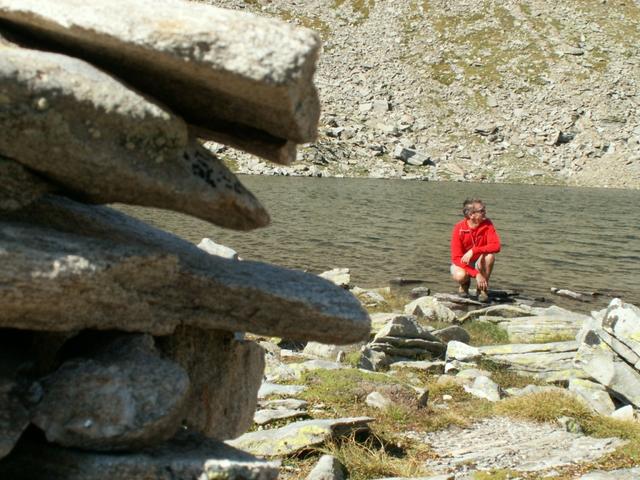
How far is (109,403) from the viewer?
6.37m

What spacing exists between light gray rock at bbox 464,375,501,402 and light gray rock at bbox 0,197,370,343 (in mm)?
7141

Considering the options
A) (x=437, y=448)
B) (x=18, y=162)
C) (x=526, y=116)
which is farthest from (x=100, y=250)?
(x=526, y=116)

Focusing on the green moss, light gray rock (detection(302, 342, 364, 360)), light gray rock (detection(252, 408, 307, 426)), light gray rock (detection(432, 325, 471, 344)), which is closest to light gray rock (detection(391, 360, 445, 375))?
light gray rock (detection(302, 342, 364, 360))

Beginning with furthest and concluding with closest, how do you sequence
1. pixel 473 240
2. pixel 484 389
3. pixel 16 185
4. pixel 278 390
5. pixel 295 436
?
pixel 473 240
pixel 484 389
pixel 278 390
pixel 295 436
pixel 16 185

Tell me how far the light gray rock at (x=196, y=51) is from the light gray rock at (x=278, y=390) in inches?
271

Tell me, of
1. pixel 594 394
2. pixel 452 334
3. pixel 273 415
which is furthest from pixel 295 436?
pixel 452 334

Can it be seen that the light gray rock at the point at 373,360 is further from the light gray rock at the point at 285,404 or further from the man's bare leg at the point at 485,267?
the man's bare leg at the point at 485,267

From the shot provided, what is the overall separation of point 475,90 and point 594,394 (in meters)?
126

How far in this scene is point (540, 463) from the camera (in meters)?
10.5

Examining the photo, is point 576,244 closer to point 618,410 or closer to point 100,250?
point 618,410

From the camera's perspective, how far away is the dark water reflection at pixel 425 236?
3491 cm

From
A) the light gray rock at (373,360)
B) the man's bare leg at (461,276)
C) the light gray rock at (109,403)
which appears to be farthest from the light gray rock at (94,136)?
the man's bare leg at (461,276)

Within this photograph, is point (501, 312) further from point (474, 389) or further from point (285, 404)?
point (285, 404)

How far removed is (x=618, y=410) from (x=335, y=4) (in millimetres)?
152249
